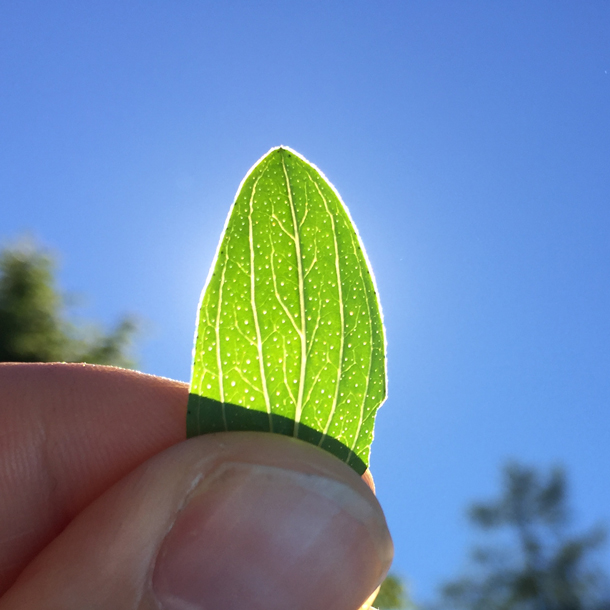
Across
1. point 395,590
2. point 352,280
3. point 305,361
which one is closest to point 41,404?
point 305,361

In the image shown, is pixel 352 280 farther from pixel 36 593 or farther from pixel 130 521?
pixel 36 593

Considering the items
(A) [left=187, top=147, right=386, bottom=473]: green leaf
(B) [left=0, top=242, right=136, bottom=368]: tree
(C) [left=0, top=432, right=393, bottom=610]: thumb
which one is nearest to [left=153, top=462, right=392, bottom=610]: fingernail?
(C) [left=0, top=432, right=393, bottom=610]: thumb

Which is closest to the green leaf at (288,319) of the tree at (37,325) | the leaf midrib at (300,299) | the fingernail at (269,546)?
the leaf midrib at (300,299)

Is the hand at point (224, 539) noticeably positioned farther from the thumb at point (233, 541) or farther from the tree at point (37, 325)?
the tree at point (37, 325)

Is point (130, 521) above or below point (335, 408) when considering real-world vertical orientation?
below

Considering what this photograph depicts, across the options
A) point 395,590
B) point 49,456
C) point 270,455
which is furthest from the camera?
point 395,590

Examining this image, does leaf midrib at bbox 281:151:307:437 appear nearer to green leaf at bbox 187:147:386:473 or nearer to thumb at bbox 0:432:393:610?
green leaf at bbox 187:147:386:473

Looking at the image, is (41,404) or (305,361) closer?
(305,361)
